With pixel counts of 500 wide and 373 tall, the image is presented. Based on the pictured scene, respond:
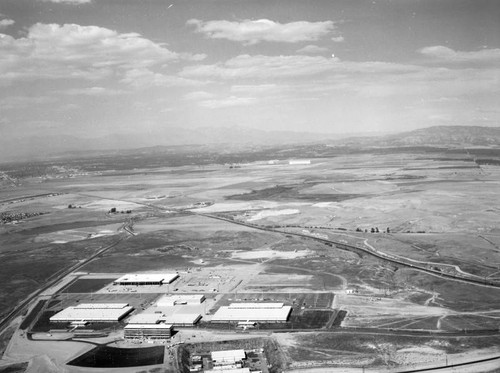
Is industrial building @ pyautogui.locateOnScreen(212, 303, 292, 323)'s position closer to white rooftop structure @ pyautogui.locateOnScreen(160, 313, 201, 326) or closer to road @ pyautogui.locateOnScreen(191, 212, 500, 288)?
white rooftop structure @ pyautogui.locateOnScreen(160, 313, 201, 326)

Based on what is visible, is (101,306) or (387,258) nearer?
(101,306)

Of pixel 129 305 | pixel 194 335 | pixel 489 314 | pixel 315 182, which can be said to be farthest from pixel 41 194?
pixel 489 314

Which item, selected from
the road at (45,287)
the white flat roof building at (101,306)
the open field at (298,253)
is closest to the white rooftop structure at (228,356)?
the open field at (298,253)

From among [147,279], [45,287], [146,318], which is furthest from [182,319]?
[45,287]

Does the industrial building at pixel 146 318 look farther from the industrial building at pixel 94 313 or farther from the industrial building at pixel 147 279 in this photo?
the industrial building at pixel 147 279

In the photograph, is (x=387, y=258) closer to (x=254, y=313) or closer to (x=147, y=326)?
(x=254, y=313)

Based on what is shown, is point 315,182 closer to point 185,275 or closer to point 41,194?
point 41,194
